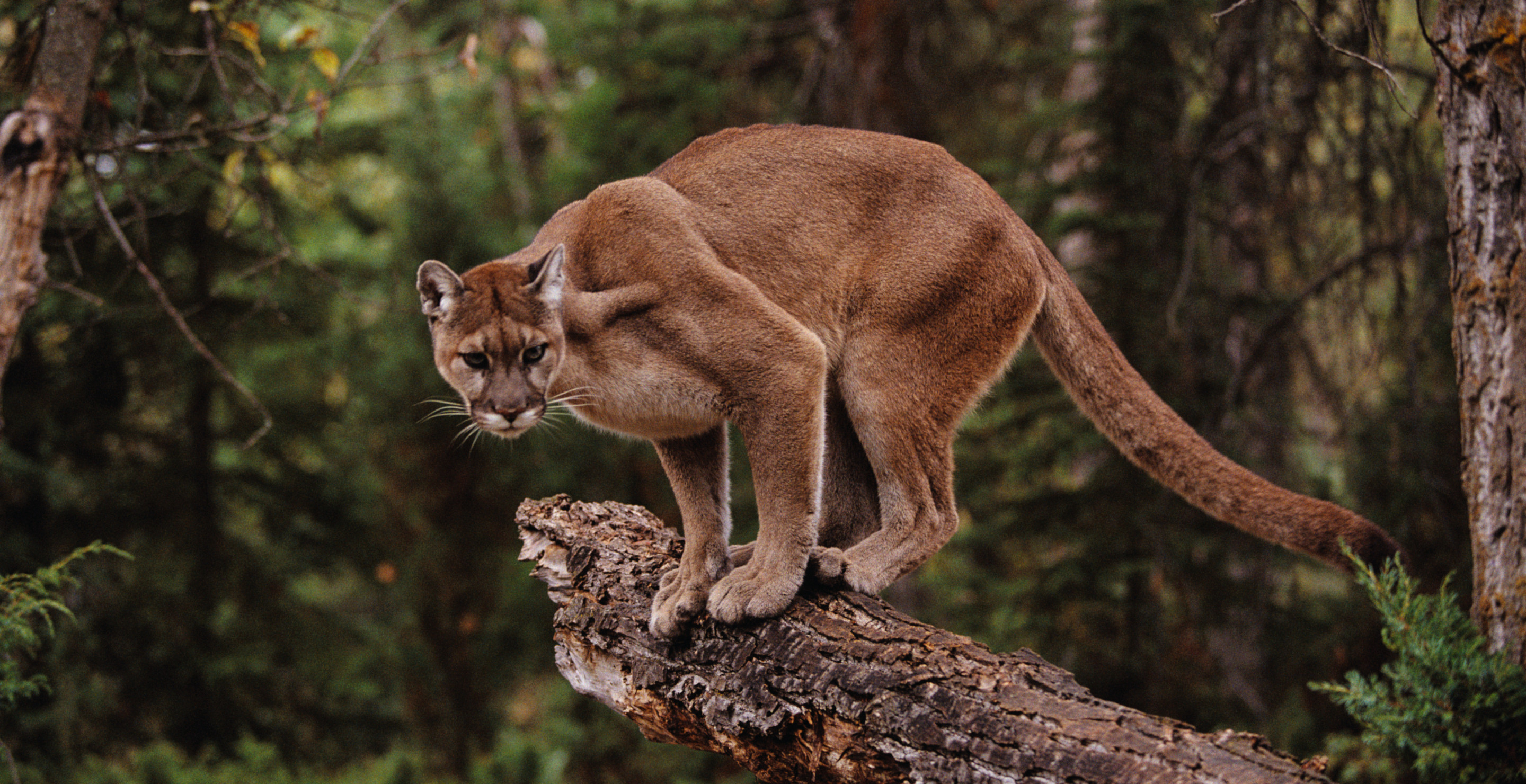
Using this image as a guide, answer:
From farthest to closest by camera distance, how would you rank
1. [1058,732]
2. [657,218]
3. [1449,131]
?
[657,218] < [1449,131] < [1058,732]

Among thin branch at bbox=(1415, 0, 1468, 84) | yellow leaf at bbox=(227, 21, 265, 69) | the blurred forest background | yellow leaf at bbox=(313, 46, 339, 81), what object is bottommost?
the blurred forest background

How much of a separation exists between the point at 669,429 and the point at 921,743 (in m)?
1.88

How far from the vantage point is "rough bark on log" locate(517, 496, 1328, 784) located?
2953 millimetres

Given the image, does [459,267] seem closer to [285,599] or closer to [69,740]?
[285,599]

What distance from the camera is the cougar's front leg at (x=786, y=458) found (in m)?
4.28

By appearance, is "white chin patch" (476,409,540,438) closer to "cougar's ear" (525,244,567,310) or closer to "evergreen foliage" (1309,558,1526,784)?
"cougar's ear" (525,244,567,310)

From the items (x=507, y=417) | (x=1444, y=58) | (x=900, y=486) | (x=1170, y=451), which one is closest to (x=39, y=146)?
(x=507, y=417)

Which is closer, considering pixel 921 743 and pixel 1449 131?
pixel 921 743

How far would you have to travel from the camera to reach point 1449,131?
143 inches

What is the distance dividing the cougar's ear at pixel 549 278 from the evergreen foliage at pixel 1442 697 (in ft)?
9.73

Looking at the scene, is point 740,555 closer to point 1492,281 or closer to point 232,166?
point 1492,281

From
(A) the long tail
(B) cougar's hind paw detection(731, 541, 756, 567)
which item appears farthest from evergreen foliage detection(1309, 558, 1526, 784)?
(B) cougar's hind paw detection(731, 541, 756, 567)

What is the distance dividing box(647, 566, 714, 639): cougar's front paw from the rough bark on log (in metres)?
0.05

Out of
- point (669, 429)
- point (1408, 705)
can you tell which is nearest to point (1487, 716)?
point (1408, 705)
